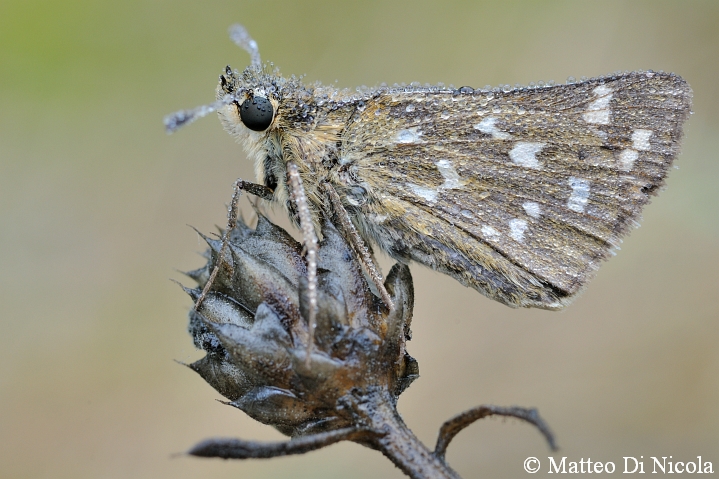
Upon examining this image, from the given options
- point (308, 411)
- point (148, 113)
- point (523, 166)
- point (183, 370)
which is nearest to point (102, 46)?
point (148, 113)

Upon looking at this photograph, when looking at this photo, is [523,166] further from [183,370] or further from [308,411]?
[183,370]

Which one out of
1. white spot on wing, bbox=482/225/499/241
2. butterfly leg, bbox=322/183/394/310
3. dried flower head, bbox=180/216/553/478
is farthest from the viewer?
white spot on wing, bbox=482/225/499/241

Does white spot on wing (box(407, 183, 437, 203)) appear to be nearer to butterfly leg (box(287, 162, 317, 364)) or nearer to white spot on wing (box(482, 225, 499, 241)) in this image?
white spot on wing (box(482, 225, 499, 241))

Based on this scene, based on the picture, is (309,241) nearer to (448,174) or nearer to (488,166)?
(448,174)

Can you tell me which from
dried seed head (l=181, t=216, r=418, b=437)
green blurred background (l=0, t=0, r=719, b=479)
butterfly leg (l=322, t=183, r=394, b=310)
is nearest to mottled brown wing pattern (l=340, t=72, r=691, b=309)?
butterfly leg (l=322, t=183, r=394, b=310)

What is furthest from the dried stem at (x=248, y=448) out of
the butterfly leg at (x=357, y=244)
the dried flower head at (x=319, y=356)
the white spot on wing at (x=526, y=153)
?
the white spot on wing at (x=526, y=153)

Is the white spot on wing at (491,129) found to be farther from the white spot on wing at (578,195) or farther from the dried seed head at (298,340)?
the dried seed head at (298,340)

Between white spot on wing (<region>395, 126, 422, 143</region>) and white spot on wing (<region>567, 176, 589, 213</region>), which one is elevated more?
white spot on wing (<region>395, 126, 422, 143</region>)
